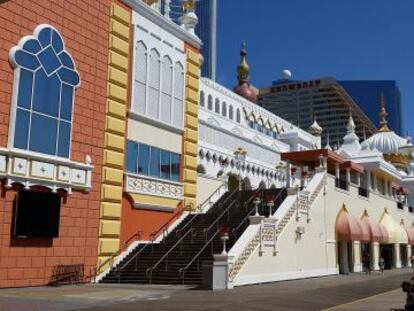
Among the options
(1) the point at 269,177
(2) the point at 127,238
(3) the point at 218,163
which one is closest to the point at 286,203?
(2) the point at 127,238

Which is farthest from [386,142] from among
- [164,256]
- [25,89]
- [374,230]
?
[25,89]

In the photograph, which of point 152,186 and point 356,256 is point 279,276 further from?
point 356,256

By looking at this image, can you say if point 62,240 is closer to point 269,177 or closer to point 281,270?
point 281,270

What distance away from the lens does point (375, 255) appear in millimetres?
37781

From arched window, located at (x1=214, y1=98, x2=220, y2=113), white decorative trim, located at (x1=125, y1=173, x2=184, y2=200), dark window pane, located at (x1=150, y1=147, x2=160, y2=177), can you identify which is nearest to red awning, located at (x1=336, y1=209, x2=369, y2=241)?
white decorative trim, located at (x1=125, y1=173, x2=184, y2=200)

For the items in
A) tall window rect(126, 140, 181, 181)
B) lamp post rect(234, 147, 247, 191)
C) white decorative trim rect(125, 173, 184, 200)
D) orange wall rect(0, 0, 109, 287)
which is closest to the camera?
orange wall rect(0, 0, 109, 287)

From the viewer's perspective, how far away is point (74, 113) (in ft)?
72.9

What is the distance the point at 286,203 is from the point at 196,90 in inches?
324

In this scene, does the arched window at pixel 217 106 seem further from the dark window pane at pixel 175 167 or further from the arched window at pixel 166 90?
the dark window pane at pixel 175 167

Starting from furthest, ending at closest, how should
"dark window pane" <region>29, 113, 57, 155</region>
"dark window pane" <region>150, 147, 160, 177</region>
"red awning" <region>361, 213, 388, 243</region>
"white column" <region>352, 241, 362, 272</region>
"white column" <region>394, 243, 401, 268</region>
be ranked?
"white column" <region>394, 243, 401, 268</region>
"red awning" <region>361, 213, 388, 243</region>
"white column" <region>352, 241, 362, 272</region>
"dark window pane" <region>150, 147, 160, 177</region>
"dark window pane" <region>29, 113, 57, 155</region>

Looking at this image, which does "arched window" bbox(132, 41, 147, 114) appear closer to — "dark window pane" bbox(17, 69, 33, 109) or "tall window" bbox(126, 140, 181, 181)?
"tall window" bbox(126, 140, 181, 181)

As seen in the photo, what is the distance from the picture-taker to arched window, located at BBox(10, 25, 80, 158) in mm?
19922

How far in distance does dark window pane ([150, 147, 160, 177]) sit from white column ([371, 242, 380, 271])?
1753 cm

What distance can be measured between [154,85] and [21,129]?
28.8 feet
